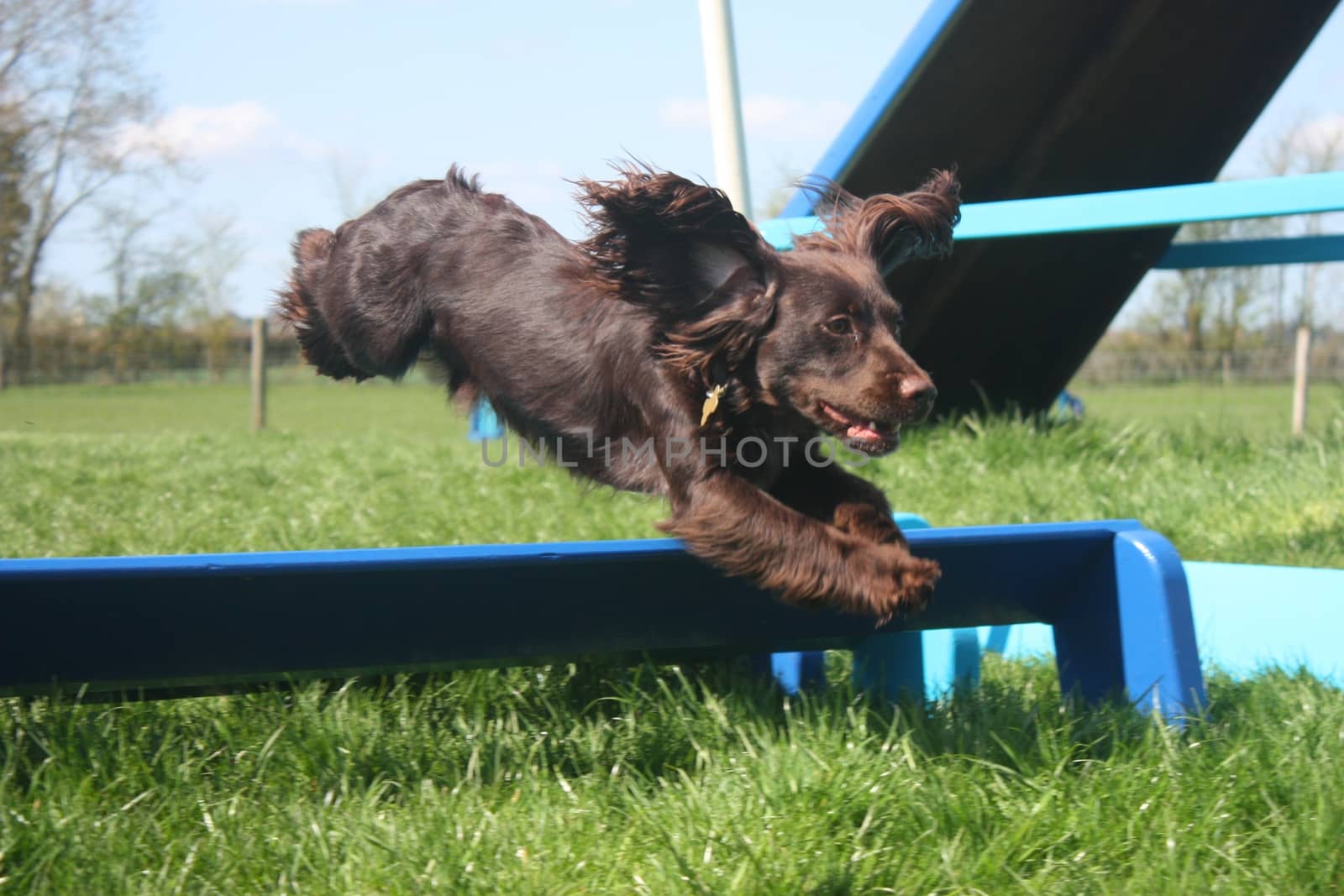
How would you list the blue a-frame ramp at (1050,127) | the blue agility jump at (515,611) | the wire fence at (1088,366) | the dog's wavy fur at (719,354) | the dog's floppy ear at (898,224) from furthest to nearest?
the wire fence at (1088,366) → the blue a-frame ramp at (1050,127) → the dog's floppy ear at (898,224) → the dog's wavy fur at (719,354) → the blue agility jump at (515,611)

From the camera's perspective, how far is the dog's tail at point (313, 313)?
12.3 feet

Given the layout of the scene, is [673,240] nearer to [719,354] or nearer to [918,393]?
[719,354]

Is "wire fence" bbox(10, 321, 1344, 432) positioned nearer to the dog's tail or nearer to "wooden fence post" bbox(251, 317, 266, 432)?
"wooden fence post" bbox(251, 317, 266, 432)

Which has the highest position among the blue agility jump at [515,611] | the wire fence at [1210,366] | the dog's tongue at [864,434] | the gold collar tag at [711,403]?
the wire fence at [1210,366]

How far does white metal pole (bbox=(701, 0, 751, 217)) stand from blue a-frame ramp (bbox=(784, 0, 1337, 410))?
1.09 m

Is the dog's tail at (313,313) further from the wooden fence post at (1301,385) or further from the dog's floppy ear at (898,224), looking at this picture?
the wooden fence post at (1301,385)

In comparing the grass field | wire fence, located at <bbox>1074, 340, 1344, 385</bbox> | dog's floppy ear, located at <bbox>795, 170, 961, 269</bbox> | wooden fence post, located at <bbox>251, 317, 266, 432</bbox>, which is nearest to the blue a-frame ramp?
dog's floppy ear, located at <bbox>795, 170, 961, 269</bbox>

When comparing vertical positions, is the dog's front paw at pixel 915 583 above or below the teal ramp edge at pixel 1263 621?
above

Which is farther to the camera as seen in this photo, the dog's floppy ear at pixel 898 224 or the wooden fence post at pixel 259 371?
the wooden fence post at pixel 259 371

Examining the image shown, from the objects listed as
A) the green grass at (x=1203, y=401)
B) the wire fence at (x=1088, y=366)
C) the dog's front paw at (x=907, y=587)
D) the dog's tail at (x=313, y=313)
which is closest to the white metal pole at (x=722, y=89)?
the dog's tail at (x=313, y=313)

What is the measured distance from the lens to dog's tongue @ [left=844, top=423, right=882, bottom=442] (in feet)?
8.36

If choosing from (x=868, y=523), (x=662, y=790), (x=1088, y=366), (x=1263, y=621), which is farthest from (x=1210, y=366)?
(x=662, y=790)

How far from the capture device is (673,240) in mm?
2660

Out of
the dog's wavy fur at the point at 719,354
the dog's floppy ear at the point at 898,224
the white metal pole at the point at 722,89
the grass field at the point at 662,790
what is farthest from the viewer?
the white metal pole at the point at 722,89
